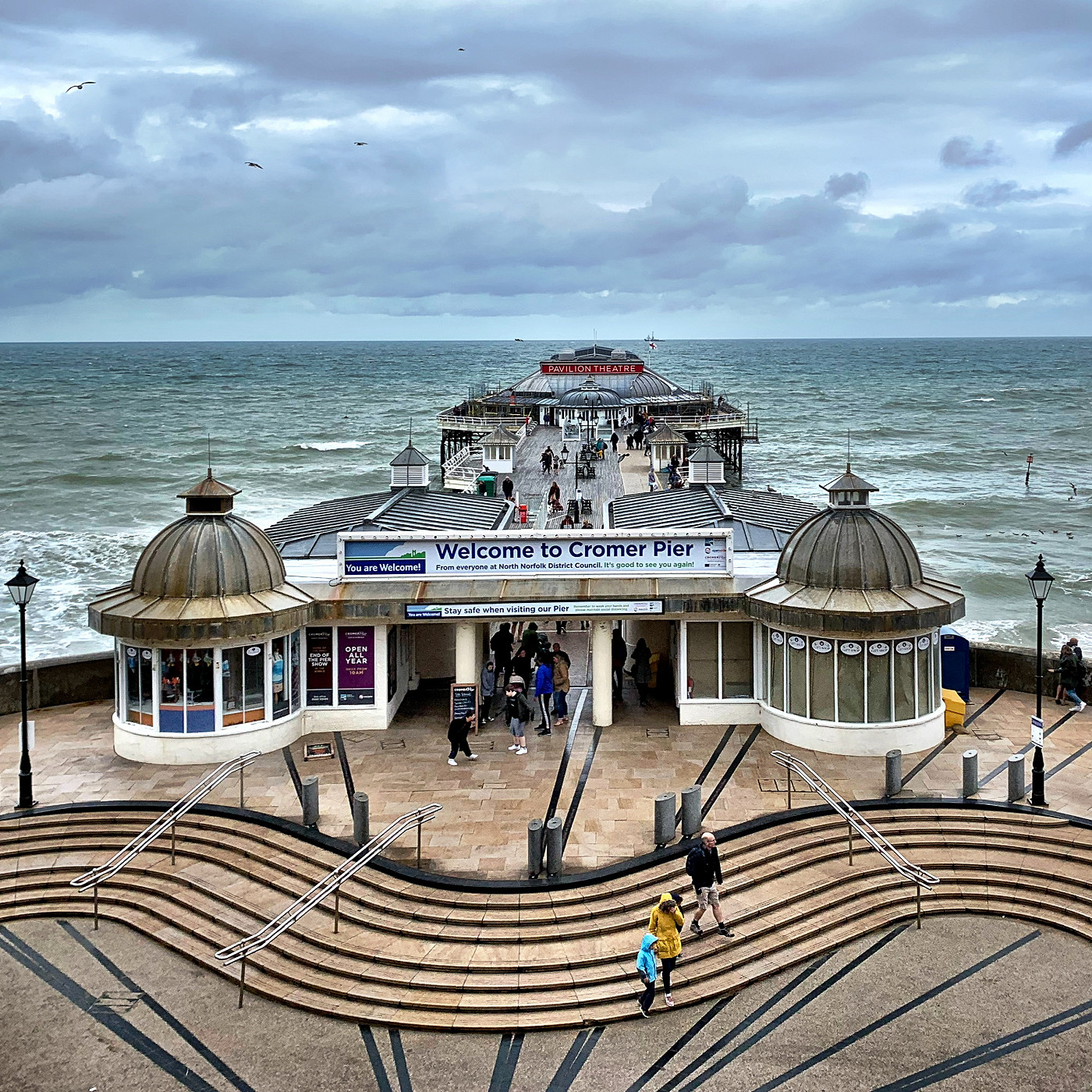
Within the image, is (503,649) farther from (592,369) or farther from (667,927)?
(592,369)

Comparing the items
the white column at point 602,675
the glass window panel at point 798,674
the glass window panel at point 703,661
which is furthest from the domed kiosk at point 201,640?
the glass window panel at point 798,674

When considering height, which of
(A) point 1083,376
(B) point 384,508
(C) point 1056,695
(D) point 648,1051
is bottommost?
(D) point 648,1051

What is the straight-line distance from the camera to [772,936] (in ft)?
42.6

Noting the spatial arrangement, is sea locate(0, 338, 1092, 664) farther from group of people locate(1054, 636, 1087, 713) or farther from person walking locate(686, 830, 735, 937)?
person walking locate(686, 830, 735, 937)

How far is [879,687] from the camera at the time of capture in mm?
17734

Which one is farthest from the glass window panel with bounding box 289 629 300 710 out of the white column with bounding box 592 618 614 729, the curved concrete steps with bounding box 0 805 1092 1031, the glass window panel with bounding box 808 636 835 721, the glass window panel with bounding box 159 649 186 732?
the glass window panel with bounding box 808 636 835 721

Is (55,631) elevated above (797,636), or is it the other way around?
(797,636)

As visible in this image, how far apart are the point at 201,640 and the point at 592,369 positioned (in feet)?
195

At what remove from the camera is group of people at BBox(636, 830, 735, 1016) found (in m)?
11.5

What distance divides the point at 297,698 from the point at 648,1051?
380 inches

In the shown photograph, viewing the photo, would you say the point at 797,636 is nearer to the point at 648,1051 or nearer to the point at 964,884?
the point at 964,884

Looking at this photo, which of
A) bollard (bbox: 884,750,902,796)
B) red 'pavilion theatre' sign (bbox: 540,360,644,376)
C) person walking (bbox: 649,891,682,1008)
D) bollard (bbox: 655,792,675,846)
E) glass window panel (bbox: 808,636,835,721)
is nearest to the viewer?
→ person walking (bbox: 649,891,682,1008)

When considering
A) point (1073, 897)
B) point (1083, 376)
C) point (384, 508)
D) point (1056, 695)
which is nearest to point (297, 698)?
point (384, 508)

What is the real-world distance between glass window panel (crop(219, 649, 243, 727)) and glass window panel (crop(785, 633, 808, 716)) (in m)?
8.73
